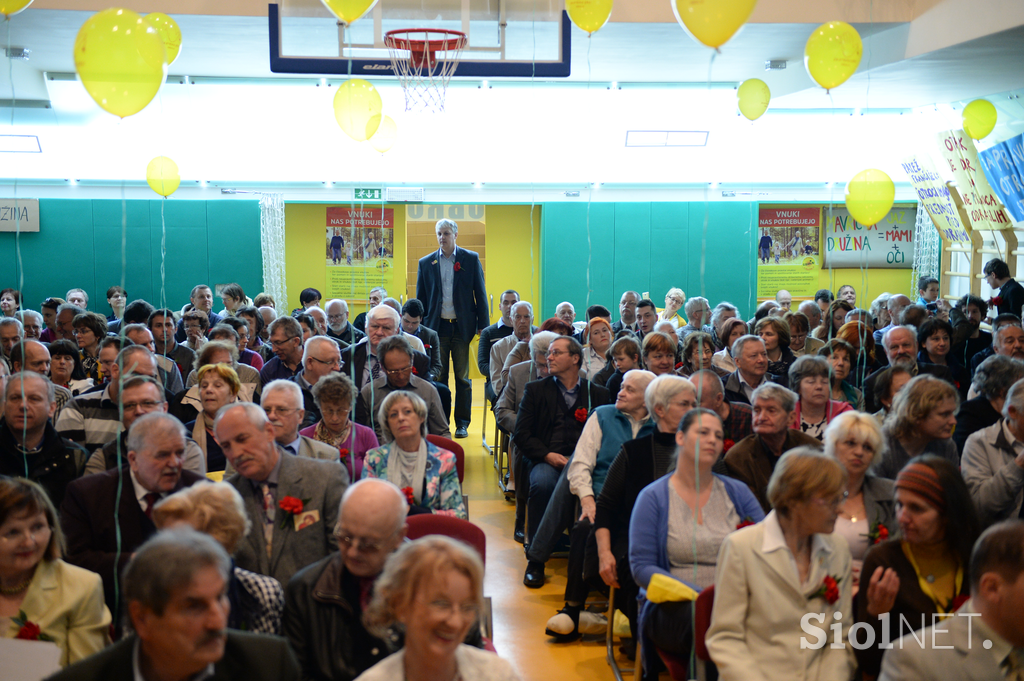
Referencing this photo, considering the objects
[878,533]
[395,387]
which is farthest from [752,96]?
[878,533]

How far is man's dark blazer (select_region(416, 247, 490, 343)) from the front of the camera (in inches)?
324

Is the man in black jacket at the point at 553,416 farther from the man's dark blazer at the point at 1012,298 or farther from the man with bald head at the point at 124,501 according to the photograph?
the man's dark blazer at the point at 1012,298

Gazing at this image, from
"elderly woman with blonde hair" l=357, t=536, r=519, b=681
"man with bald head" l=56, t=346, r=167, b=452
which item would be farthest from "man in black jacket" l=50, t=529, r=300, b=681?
"man with bald head" l=56, t=346, r=167, b=452

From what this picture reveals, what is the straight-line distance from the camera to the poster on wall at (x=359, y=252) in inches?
456

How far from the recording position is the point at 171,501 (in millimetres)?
2248

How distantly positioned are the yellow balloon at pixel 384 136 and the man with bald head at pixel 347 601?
5.53 meters

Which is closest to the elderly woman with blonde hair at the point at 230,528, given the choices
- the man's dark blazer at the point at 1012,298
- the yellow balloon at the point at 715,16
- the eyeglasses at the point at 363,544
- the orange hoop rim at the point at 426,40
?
the eyeglasses at the point at 363,544

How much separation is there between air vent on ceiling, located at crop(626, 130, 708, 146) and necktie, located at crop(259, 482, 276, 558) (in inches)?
348

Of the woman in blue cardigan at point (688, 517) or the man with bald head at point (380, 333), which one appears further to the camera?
the man with bald head at point (380, 333)

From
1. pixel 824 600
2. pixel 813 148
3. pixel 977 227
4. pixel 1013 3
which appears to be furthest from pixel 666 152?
pixel 824 600

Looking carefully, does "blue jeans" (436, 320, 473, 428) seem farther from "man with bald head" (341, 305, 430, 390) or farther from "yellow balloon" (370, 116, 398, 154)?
"man with bald head" (341, 305, 430, 390)

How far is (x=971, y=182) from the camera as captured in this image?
10.0 metres

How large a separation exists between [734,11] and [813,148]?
8042mm

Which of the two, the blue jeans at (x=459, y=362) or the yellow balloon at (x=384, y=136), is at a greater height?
the yellow balloon at (x=384, y=136)
